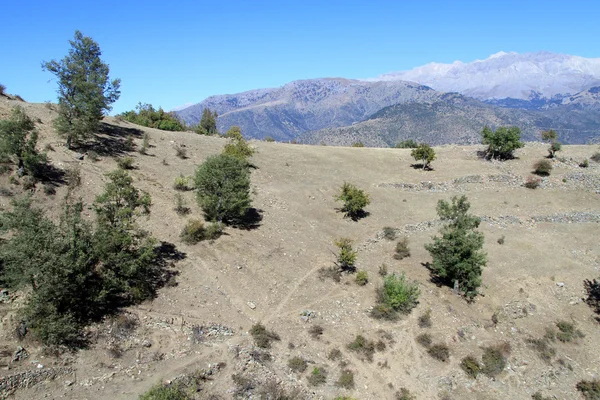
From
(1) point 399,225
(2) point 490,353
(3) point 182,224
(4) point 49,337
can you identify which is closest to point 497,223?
(1) point 399,225

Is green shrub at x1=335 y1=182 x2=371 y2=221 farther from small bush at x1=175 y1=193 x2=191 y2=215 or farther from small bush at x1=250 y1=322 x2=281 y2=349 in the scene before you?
small bush at x1=250 y1=322 x2=281 y2=349

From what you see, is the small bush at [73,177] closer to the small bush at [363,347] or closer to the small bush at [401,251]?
the small bush at [363,347]

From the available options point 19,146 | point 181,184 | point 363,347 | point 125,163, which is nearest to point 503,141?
point 363,347

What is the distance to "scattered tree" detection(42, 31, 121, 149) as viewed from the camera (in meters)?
38.3

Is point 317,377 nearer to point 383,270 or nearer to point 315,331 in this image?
point 315,331

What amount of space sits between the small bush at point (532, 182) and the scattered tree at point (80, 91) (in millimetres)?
54232

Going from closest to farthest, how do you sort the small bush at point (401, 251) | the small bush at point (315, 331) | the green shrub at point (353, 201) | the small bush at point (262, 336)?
the small bush at point (262, 336), the small bush at point (315, 331), the small bush at point (401, 251), the green shrub at point (353, 201)

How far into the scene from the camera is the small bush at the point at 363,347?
889 inches

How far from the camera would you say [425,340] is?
78.7ft

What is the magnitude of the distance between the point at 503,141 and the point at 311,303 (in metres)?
48.7

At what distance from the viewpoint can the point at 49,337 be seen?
17.8 m

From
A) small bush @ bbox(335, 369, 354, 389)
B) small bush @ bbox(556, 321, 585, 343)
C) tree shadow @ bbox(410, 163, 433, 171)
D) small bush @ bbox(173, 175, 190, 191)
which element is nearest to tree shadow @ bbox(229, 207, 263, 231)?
small bush @ bbox(173, 175, 190, 191)

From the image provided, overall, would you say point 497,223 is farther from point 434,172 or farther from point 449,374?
point 449,374

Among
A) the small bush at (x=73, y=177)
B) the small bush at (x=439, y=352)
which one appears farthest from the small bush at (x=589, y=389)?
the small bush at (x=73, y=177)
